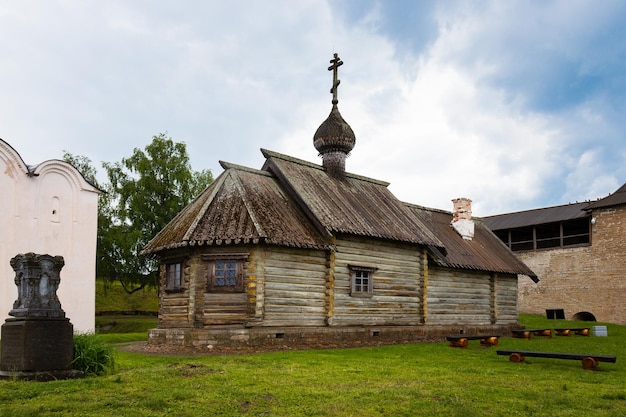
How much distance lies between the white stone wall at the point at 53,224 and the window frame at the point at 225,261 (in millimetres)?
10066

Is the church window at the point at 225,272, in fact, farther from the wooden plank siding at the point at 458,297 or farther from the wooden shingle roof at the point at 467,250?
the wooden shingle roof at the point at 467,250

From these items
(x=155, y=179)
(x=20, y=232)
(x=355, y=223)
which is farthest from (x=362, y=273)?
(x=155, y=179)

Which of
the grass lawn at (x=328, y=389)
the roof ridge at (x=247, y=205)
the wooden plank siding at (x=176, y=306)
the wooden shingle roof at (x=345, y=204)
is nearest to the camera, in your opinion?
the grass lawn at (x=328, y=389)

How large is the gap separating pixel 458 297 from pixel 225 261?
10739 millimetres

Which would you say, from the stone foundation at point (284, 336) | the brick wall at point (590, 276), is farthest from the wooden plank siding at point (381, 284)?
the brick wall at point (590, 276)

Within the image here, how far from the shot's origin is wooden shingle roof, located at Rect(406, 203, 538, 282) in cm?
2358

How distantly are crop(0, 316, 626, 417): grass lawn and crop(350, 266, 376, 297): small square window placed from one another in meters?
5.06

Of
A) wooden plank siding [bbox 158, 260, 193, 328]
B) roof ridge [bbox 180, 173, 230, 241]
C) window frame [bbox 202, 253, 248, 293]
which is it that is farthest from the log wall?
wooden plank siding [bbox 158, 260, 193, 328]

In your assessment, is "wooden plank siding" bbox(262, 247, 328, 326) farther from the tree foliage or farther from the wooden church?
the tree foliage

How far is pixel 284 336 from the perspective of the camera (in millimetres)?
17328

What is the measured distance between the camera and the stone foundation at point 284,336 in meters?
16.7

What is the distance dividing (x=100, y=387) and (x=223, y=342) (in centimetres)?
756

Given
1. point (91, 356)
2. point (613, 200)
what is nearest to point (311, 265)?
point (91, 356)

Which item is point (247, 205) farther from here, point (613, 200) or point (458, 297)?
point (613, 200)
